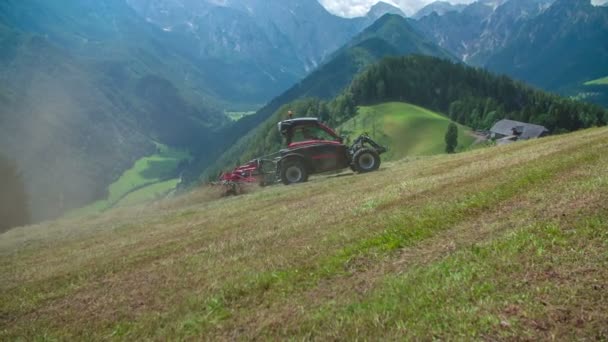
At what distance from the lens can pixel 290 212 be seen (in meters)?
14.0

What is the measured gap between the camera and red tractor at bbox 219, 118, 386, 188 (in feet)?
78.3

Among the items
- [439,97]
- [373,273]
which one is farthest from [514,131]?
[373,273]

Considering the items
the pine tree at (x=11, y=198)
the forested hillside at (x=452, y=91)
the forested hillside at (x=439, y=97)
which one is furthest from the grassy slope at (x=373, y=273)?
the forested hillside at (x=452, y=91)

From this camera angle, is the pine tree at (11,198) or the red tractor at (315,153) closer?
the red tractor at (315,153)

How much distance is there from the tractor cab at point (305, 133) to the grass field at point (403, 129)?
340 feet

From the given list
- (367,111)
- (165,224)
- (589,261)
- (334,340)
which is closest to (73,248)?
(165,224)

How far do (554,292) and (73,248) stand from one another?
49.0 ft

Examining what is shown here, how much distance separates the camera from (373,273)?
23.5 feet

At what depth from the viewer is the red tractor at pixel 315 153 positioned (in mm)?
23859

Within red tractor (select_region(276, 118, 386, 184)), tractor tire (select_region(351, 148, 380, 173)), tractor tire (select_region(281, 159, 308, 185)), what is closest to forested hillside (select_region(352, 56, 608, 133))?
tractor tire (select_region(351, 148, 380, 173))

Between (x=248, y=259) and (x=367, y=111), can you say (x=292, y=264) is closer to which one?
(x=248, y=259)

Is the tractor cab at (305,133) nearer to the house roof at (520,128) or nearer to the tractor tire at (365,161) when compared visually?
the tractor tire at (365,161)

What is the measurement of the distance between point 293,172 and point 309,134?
2.38 metres

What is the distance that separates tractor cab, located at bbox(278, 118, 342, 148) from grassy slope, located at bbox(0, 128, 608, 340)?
1105cm
